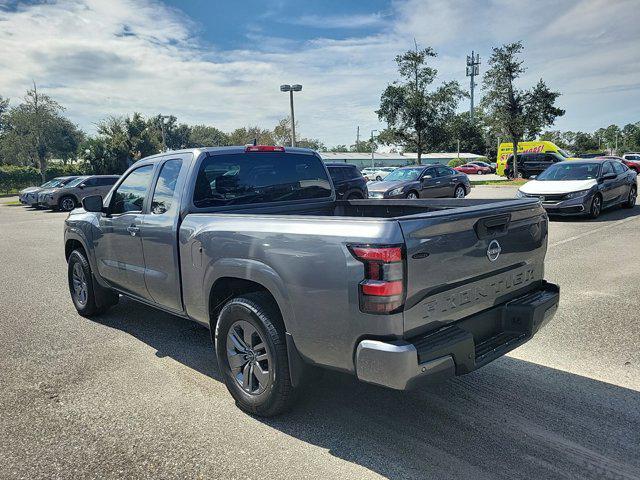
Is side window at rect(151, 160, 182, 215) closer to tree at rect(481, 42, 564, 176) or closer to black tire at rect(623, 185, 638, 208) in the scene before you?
black tire at rect(623, 185, 638, 208)

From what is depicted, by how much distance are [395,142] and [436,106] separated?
3656mm

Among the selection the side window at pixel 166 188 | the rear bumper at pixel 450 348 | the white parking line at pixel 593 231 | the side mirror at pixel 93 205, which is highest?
the side window at pixel 166 188

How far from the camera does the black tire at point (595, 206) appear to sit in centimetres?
1240

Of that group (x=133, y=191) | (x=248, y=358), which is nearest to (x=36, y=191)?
(x=133, y=191)

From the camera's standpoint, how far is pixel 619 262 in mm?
7730

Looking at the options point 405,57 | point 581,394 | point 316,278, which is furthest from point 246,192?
point 405,57

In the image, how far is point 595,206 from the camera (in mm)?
12516

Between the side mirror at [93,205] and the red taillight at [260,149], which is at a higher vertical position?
the red taillight at [260,149]

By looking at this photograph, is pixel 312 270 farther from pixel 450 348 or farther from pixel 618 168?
pixel 618 168

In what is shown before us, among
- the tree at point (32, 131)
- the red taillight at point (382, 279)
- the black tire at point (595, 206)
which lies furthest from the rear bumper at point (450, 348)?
the tree at point (32, 131)

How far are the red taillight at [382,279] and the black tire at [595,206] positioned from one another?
1173 centimetres

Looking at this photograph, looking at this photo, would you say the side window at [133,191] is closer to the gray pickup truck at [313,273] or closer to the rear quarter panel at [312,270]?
the gray pickup truck at [313,273]

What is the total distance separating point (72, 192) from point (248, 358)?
74.9 ft

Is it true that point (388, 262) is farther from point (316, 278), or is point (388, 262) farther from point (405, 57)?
point (405, 57)
